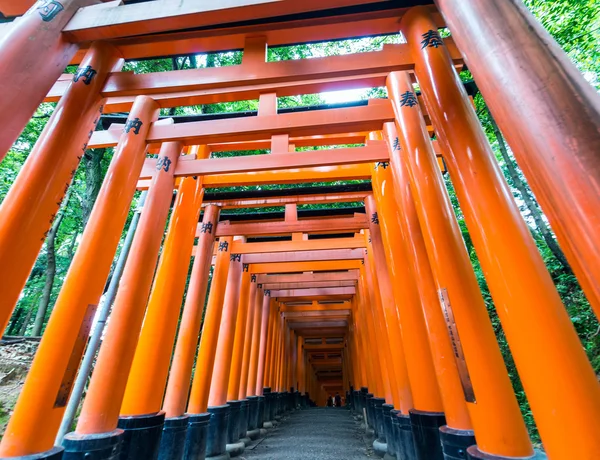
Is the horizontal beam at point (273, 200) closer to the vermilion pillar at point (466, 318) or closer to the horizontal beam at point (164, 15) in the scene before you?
the vermilion pillar at point (466, 318)

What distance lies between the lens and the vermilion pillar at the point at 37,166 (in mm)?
2207

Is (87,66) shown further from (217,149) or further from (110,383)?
(110,383)

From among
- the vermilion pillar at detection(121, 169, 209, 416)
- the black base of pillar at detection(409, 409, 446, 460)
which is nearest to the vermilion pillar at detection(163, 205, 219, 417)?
the vermilion pillar at detection(121, 169, 209, 416)

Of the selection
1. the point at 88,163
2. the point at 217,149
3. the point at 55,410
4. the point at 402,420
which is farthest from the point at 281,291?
the point at 55,410

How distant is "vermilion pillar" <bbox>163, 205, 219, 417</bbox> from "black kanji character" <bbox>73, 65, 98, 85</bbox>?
3002mm

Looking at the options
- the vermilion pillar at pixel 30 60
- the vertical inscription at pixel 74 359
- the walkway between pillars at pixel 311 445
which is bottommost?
the walkway between pillars at pixel 311 445

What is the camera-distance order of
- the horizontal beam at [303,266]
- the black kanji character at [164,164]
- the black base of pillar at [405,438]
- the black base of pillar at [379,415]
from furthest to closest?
the horizontal beam at [303,266] → the black base of pillar at [379,415] → the black kanji character at [164,164] → the black base of pillar at [405,438]

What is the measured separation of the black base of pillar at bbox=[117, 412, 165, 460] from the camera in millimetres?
3127

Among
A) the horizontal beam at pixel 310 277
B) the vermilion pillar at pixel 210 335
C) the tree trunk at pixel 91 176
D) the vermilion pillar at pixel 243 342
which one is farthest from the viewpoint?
the tree trunk at pixel 91 176

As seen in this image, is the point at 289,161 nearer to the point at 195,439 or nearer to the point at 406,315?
the point at 406,315

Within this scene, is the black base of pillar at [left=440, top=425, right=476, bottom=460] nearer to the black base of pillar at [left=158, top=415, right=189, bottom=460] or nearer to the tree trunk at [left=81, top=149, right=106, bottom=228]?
the black base of pillar at [left=158, top=415, right=189, bottom=460]

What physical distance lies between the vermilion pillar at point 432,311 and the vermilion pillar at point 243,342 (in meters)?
5.32

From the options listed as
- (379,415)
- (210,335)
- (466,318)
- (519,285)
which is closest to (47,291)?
(210,335)

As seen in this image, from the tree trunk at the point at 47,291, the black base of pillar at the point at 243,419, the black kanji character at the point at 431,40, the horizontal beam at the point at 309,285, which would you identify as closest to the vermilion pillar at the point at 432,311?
the black kanji character at the point at 431,40
